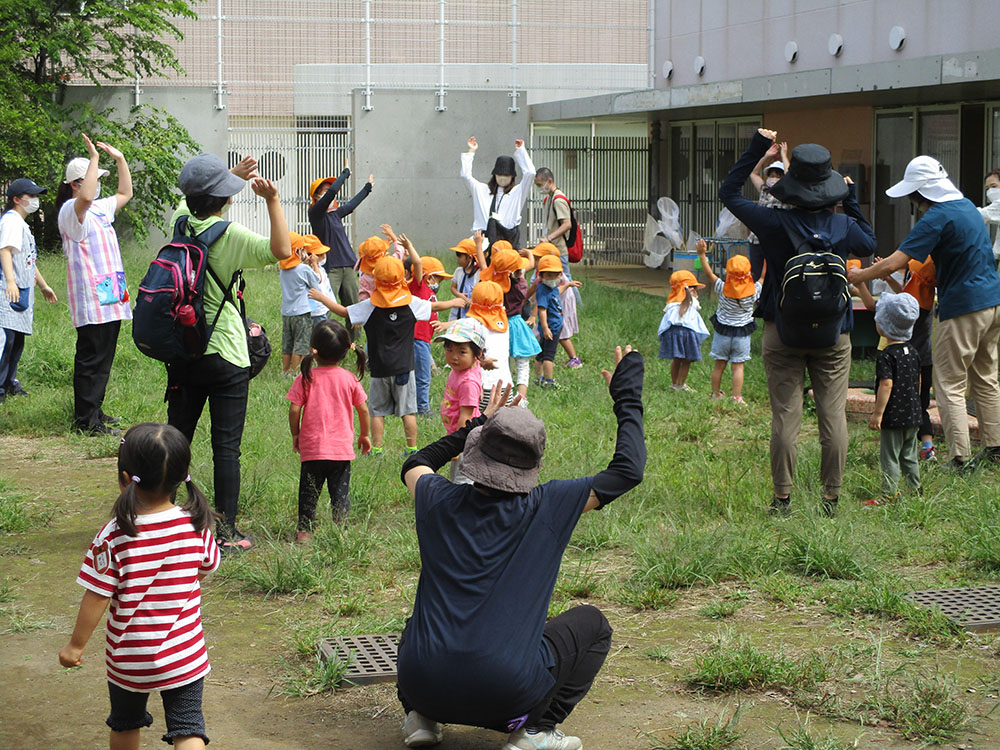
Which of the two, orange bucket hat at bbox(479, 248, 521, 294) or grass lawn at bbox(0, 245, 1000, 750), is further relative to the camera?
orange bucket hat at bbox(479, 248, 521, 294)

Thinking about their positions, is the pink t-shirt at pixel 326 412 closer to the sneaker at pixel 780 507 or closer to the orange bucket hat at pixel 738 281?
the sneaker at pixel 780 507

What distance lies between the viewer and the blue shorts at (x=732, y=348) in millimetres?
9977

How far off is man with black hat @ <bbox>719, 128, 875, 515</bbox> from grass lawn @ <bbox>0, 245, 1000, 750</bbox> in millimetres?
306

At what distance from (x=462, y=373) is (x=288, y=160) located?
1642 centimetres

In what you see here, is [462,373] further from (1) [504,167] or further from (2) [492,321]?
(1) [504,167]

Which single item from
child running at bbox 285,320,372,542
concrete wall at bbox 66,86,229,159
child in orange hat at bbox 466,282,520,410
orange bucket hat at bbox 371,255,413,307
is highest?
concrete wall at bbox 66,86,229,159

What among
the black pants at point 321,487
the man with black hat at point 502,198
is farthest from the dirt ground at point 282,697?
the man with black hat at point 502,198

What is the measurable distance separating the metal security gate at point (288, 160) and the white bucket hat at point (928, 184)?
1623 centimetres

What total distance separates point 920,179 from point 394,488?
3517mm

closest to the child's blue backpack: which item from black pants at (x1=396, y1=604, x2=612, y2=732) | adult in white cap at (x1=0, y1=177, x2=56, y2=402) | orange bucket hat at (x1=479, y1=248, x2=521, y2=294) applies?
black pants at (x1=396, y1=604, x2=612, y2=732)

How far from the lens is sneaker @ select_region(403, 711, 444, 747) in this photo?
12.7 ft

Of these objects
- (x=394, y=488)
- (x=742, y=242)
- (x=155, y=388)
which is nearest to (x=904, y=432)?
(x=394, y=488)

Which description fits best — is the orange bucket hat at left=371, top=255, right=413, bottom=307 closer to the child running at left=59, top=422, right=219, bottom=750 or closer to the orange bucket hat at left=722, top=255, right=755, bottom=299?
the orange bucket hat at left=722, top=255, right=755, bottom=299

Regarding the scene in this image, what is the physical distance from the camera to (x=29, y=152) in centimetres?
1964
